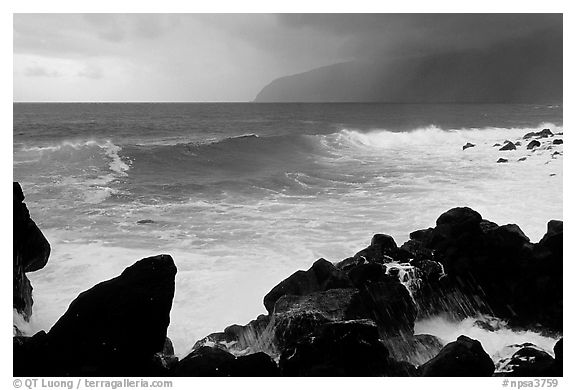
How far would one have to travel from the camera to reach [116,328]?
4.97m

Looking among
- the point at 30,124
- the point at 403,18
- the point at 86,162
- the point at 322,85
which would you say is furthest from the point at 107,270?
the point at 30,124

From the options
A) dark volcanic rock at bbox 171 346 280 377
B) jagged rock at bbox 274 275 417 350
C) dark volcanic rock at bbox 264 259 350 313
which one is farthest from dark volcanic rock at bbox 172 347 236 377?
dark volcanic rock at bbox 264 259 350 313

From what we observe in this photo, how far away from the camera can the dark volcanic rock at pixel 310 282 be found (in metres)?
6.39

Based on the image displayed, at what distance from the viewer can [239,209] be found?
10.9 meters

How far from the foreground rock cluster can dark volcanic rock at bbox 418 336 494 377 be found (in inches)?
0.4

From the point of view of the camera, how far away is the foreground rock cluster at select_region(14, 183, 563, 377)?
495 centimetres

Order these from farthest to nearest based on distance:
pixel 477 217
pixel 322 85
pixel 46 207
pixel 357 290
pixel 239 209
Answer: pixel 239 209
pixel 46 207
pixel 322 85
pixel 477 217
pixel 357 290

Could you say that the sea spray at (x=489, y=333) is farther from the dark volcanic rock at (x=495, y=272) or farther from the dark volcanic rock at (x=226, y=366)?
the dark volcanic rock at (x=226, y=366)

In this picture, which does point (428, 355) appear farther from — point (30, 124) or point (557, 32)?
point (30, 124)

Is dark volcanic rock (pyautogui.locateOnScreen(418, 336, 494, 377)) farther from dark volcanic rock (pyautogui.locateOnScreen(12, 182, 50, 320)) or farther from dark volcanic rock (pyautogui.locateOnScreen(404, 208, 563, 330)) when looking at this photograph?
dark volcanic rock (pyautogui.locateOnScreen(12, 182, 50, 320))

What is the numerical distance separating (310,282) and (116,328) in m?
2.53

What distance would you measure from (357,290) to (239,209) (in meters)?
5.24

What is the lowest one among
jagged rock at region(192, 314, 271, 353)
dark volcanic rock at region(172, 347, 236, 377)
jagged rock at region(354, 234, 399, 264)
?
jagged rock at region(192, 314, 271, 353)

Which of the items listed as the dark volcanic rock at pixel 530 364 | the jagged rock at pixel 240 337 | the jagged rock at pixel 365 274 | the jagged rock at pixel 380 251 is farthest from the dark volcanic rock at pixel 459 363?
the jagged rock at pixel 380 251
